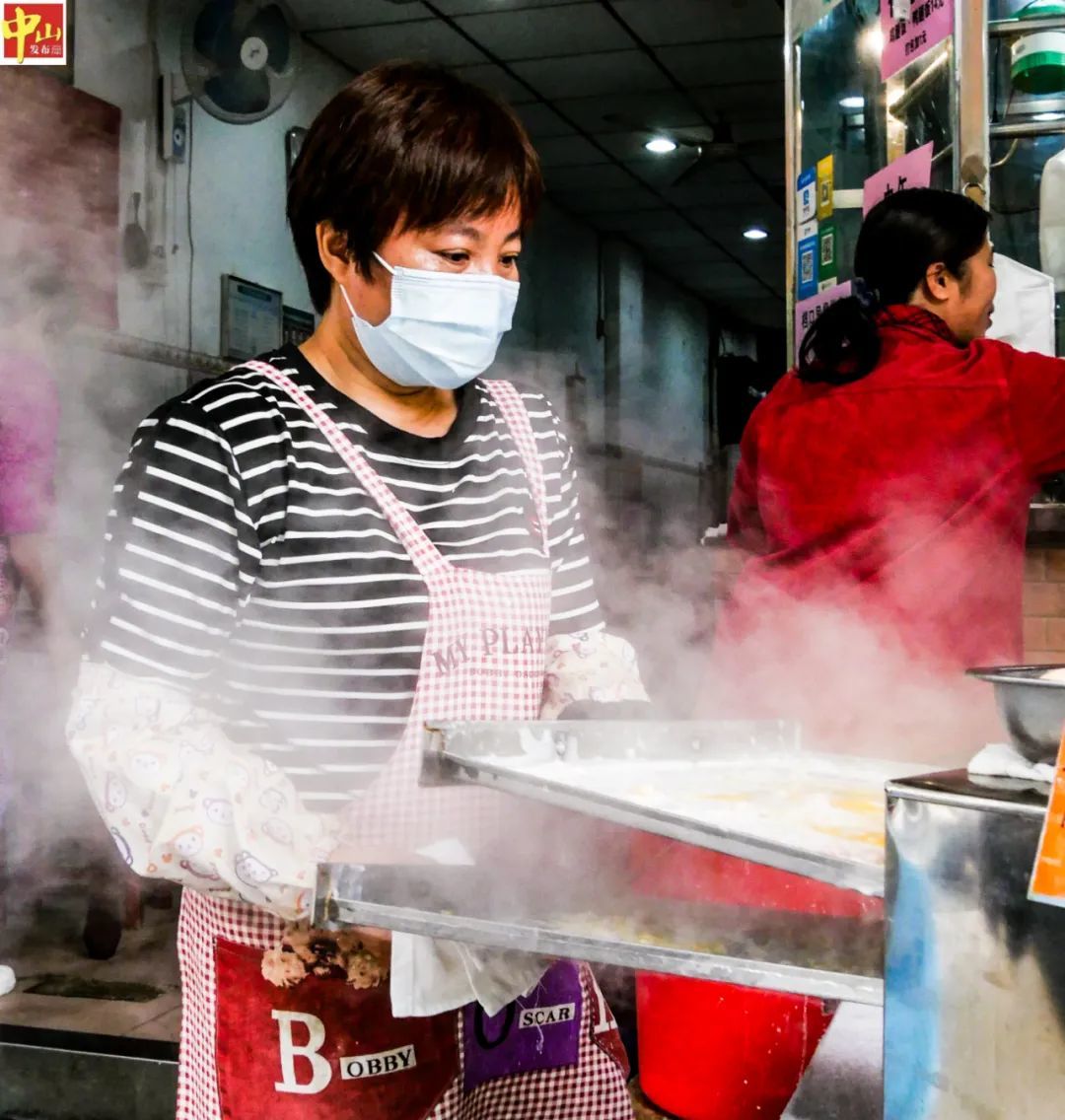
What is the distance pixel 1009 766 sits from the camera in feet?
2.54

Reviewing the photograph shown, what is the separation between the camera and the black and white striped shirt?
3.82 feet

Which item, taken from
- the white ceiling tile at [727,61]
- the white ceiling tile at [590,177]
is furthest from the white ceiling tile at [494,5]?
the white ceiling tile at [590,177]

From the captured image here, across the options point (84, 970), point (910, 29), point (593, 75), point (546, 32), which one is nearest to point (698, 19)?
point (546, 32)

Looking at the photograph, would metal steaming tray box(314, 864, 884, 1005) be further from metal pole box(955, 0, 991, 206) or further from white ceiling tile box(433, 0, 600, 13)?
white ceiling tile box(433, 0, 600, 13)

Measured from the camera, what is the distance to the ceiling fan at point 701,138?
7.68m

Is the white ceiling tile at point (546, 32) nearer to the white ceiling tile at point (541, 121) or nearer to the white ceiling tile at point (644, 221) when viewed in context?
the white ceiling tile at point (541, 121)

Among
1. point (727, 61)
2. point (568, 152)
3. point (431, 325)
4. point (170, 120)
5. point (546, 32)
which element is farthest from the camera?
point (568, 152)

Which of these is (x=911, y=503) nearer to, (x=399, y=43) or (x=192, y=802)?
(x=192, y=802)

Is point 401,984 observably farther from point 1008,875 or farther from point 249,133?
point 249,133

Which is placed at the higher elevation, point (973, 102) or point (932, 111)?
point (932, 111)

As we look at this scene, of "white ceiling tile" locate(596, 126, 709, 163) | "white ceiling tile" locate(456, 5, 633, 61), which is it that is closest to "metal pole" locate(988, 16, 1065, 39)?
"white ceiling tile" locate(456, 5, 633, 61)

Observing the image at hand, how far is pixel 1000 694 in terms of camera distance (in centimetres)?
84

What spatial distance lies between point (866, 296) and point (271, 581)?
56.7 inches

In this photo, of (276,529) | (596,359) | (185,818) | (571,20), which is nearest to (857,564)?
(276,529)
